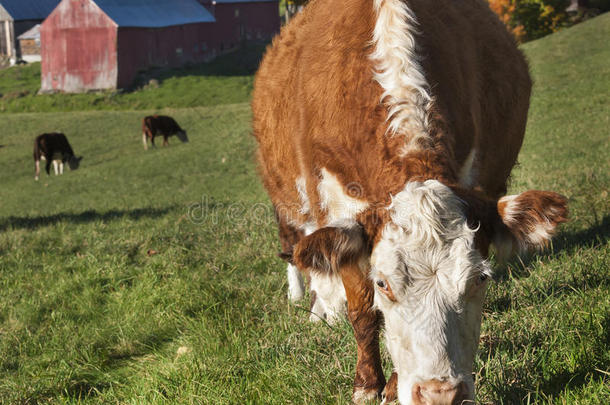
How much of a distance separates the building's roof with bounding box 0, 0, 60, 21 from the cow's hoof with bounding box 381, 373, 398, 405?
205ft

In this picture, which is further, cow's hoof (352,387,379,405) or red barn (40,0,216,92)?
red barn (40,0,216,92)

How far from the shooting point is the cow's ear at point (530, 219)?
312 cm

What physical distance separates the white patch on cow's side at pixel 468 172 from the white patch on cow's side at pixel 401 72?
575 millimetres

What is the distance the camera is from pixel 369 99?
12.5 ft

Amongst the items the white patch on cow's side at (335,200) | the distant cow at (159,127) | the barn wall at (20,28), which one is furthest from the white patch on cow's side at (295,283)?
the barn wall at (20,28)

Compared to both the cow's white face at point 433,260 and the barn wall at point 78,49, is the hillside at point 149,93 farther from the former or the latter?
the cow's white face at point 433,260

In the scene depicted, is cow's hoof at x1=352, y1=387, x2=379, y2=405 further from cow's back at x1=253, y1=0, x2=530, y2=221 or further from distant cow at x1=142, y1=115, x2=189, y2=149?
distant cow at x1=142, y1=115, x2=189, y2=149

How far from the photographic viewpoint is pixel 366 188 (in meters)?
3.68

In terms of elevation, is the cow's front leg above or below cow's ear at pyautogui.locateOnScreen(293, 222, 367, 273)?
below

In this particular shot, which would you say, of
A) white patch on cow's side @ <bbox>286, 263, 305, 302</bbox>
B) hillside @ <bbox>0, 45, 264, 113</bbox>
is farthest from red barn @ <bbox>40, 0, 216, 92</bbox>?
white patch on cow's side @ <bbox>286, 263, 305, 302</bbox>

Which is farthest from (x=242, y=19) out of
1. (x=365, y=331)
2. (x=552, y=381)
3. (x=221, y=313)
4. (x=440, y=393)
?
(x=440, y=393)

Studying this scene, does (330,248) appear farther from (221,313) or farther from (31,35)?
(31,35)

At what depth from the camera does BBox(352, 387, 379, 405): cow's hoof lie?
342cm

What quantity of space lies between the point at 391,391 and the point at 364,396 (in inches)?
6.7
